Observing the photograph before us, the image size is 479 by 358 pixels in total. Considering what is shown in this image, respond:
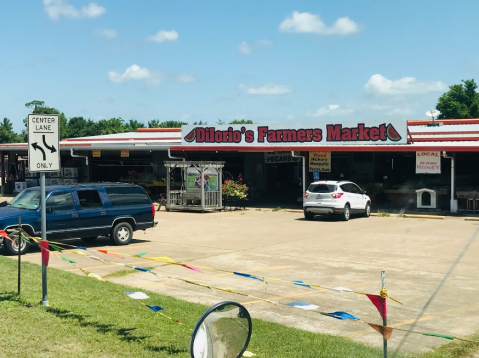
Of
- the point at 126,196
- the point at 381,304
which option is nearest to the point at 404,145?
the point at 126,196

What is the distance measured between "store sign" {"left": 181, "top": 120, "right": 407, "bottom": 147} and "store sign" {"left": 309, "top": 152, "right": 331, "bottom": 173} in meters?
0.89

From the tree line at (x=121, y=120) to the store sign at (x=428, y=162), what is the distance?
26844 mm

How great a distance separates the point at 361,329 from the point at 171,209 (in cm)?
2079

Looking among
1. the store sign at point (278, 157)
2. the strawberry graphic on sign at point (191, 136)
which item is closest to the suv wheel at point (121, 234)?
the strawberry graphic on sign at point (191, 136)

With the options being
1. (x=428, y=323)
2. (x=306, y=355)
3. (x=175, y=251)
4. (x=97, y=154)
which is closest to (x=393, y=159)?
(x=97, y=154)

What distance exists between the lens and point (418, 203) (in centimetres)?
2691

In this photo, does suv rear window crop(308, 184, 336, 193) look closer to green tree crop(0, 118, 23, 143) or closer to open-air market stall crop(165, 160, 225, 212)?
open-air market stall crop(165, 160, 225, 212)

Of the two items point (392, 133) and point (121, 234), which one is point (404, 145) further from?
point (121, 234)

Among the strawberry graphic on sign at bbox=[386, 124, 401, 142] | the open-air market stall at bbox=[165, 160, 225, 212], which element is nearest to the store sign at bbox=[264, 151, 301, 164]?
the open-air market stall at bbox=[165, 160, 225, 212]

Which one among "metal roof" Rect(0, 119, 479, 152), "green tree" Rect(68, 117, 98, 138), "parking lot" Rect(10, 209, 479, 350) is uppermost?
"green tree" Rect(68, 117, 98, 138)

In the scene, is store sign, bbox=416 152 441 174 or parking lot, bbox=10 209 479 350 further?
store sign, bbox=416 152 441 174

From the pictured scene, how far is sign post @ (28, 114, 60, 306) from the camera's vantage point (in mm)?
8266

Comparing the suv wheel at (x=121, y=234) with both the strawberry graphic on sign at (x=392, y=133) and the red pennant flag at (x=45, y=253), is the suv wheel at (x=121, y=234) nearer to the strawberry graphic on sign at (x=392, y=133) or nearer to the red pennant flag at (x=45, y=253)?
the red pennant flag at (x=45, y=253)

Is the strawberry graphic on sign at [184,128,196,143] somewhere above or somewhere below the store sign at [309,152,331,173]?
above
